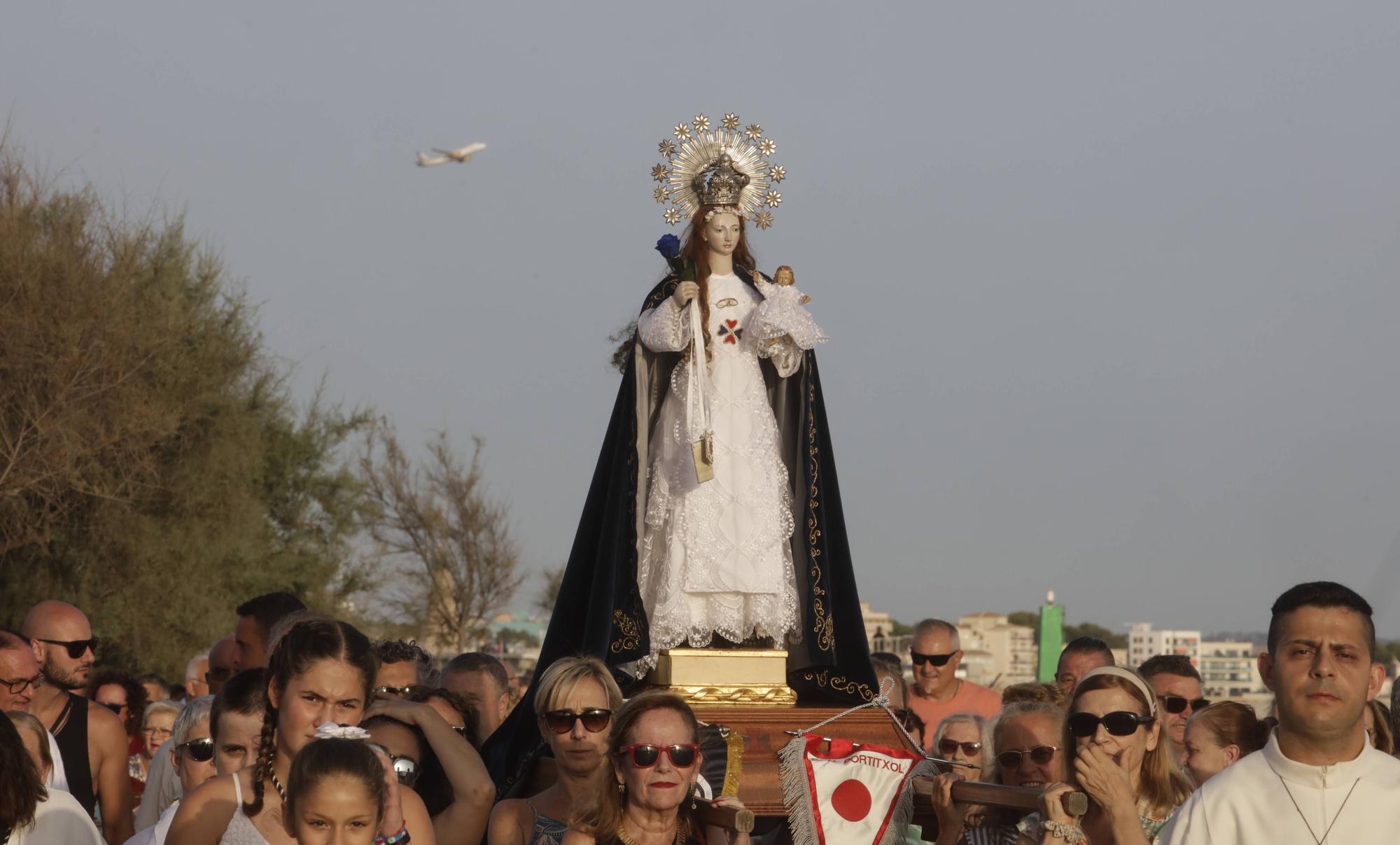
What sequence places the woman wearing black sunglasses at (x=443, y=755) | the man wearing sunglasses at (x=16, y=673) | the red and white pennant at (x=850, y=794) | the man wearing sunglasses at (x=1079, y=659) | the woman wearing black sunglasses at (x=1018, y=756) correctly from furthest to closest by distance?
the man wearing sunglasses at (x=1079, y=659)
the man wearing sunglasses at (x=16, y=673)
the woman wearing black sunglasses at (x=443, y=755)
the red and white pennant at (x=850, y=794)
the woman wearing black sunglasses at (x=1018, y=756)

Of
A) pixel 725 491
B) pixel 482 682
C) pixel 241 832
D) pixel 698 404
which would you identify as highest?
pixel 698 404

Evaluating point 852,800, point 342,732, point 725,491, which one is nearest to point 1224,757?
point 852,800

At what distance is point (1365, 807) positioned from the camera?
338cm

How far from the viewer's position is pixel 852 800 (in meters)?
5.11

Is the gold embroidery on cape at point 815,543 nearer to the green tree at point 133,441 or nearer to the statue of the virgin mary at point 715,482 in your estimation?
the statue of the virgin mary at point 715,482

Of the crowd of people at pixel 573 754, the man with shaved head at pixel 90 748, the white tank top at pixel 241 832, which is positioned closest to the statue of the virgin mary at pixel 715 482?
the crowd of people at pixel 573 754

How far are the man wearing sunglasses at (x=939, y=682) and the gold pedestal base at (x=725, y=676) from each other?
1049 millimetres

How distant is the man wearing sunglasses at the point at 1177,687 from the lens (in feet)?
21.2

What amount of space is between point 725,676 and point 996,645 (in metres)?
27.1

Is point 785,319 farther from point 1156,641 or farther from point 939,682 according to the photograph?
point 1156,641

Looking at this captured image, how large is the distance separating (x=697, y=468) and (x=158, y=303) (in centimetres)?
1633

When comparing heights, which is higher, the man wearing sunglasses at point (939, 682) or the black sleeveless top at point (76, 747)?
the man wearing sunglasses at point (939, 682)

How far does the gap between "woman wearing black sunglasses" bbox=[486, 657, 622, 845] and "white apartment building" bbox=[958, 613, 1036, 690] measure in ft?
65.6

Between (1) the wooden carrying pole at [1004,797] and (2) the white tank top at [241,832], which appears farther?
(2) the white tank top at [241,832]
